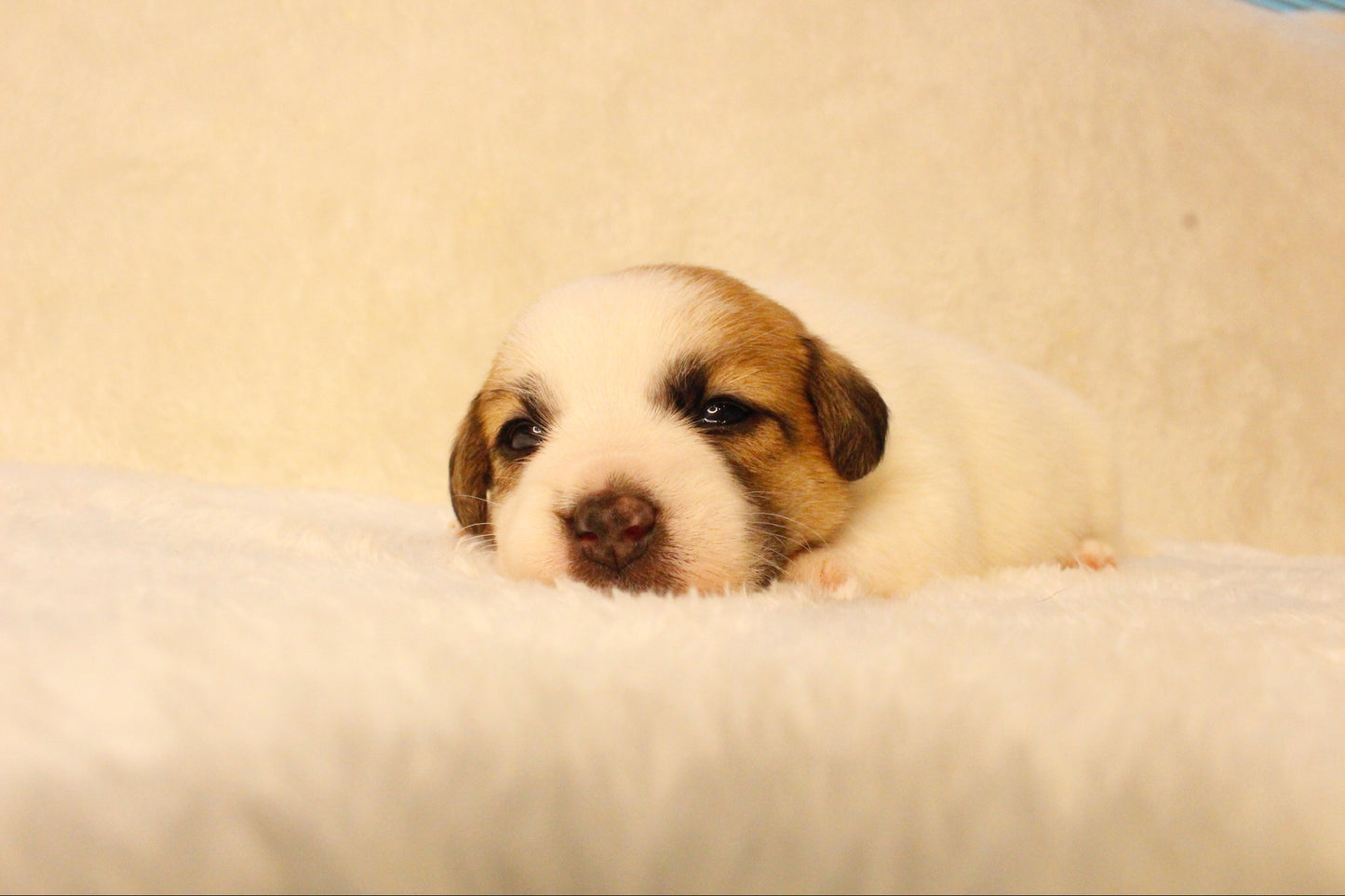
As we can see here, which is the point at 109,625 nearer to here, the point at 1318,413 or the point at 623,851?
the point at 623,851

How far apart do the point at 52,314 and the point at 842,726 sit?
3440 mm

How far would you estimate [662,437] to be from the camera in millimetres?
1448

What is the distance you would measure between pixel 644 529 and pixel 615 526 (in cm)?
4

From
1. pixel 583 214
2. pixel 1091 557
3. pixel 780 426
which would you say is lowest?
pixel 1091 557

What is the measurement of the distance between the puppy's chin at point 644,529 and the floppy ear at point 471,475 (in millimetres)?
382

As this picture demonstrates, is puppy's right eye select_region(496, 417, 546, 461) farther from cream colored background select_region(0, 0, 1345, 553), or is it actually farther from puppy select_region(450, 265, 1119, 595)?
cream colored background select_region(0, 0, 1345, 553)

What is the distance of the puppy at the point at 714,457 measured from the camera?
133 cm

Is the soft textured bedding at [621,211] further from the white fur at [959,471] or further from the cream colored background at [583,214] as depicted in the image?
the white fur at [959,471]

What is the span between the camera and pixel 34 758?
23.6 inches

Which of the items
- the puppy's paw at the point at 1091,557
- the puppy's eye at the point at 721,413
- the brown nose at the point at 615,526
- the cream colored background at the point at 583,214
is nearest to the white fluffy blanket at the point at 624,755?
the brown nose at the point at 615,526

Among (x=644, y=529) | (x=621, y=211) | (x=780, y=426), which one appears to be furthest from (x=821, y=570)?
(x=621, y=211)

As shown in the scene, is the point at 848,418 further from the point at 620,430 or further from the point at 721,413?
the point at 620,430

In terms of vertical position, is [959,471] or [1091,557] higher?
[959,471]

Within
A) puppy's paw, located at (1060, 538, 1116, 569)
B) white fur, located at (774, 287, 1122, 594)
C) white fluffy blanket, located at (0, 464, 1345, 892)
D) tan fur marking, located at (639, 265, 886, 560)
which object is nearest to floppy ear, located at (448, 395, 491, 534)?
tan fur marking, located at (639, 265, 886, 560)
